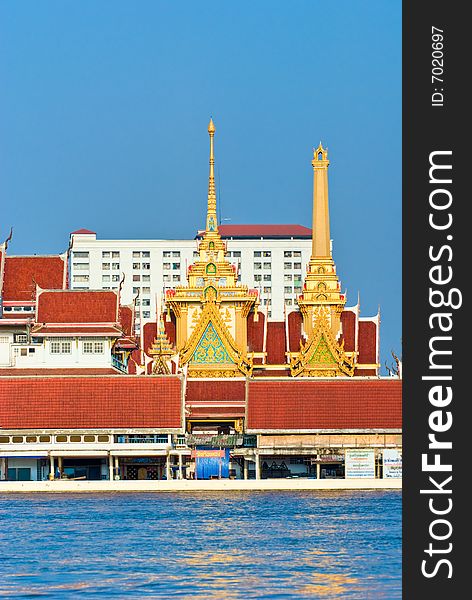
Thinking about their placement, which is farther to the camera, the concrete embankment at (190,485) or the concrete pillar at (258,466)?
the concrete pillar at (258,466)

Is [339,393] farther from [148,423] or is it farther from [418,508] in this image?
[418,508]

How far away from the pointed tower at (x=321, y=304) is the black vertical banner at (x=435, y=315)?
67867 millimetres

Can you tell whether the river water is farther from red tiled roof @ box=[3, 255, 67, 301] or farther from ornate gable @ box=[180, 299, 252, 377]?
red tiled roof @ box=[3, 255, 67, 301]

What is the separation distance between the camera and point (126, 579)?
53750 mm

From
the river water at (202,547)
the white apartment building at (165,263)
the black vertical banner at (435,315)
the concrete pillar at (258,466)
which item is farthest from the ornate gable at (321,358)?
the white apartment building at (165,263)

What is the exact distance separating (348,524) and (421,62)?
1294 inches

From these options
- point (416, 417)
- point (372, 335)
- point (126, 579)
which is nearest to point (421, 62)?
point (416, 417)

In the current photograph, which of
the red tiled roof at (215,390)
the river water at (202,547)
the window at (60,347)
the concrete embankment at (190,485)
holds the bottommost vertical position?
the river water at (202,547)

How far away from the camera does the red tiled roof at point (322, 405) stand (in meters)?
101

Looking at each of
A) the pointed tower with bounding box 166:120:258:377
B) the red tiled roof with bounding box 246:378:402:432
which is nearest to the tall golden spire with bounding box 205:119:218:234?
the pointed tower with bounding box 166:120:258:377

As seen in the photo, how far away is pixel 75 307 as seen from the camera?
104562 millimetres

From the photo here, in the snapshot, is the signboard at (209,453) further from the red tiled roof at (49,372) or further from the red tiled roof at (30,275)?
the red tiled roof at (30,275)

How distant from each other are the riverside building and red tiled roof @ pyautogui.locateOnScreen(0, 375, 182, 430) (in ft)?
0.24

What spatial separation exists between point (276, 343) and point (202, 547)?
2005 inches
